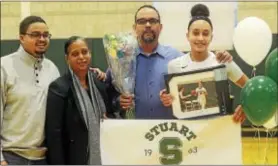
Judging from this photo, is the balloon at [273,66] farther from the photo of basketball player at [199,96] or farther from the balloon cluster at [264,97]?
the photo of basketball player at [199,96]

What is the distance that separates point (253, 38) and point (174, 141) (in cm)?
95

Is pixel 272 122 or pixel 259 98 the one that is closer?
pixel 259 98

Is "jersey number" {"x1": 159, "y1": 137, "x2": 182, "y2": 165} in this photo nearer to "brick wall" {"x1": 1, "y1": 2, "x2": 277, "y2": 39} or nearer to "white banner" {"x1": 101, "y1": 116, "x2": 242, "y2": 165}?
"white banner" {"x1": 101, "y1": 116, "x2": 242, "y2": 165}

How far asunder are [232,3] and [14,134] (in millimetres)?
4265

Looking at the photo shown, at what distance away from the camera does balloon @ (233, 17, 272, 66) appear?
10.2 ft

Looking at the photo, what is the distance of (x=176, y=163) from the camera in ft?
9.12

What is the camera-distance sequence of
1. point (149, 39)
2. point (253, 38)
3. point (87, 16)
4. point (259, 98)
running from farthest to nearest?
1. point (87, 16)
2. point (253, 38)
3. point (149, 39)
4. point (259, 98)

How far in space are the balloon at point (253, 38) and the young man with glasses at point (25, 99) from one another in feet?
4.47

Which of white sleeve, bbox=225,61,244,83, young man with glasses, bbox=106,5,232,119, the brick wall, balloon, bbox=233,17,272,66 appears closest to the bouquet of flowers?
young man with glasses, bbox=106,5,232,119

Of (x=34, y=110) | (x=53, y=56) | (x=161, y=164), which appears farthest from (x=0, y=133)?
(x=53, y=56)

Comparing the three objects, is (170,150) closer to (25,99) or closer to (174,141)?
(174,141)

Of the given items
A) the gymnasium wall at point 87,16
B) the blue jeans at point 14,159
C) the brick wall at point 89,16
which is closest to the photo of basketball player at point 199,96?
the blue jeans at point 14,159

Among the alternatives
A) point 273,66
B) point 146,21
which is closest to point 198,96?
point 273,66

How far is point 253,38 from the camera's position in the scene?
3.12 metres
